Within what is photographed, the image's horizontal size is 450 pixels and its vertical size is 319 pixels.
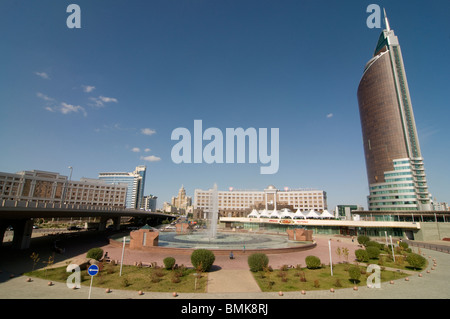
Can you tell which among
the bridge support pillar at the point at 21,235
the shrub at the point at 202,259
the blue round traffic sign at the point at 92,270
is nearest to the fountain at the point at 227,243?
the shrub at the point at 202,259

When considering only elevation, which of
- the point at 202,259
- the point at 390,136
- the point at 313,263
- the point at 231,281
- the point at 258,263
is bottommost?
the point at 231,281

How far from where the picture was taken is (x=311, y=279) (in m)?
19.7

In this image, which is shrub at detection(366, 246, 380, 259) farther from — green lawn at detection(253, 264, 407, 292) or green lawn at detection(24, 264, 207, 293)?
green lawn at detection(24, 264, 207, 293)

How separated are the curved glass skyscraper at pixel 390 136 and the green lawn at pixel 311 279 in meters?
88.9

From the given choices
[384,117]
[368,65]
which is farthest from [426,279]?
[368,65]

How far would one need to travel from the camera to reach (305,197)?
14650 centimetres

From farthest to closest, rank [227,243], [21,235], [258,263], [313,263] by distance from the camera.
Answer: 1. [227,243]
2. [21,235]
3. [313,263]
4. [258,263]

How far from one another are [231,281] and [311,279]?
684 cm

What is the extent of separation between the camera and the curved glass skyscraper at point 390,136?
304 ft

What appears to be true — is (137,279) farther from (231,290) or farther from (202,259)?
(231,290)

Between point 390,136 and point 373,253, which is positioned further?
point 390,136

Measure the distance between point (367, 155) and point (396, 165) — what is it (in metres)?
15.1

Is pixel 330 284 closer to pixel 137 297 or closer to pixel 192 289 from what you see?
pixel 192 289

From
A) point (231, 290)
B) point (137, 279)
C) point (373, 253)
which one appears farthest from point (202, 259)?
point (373, 253)
